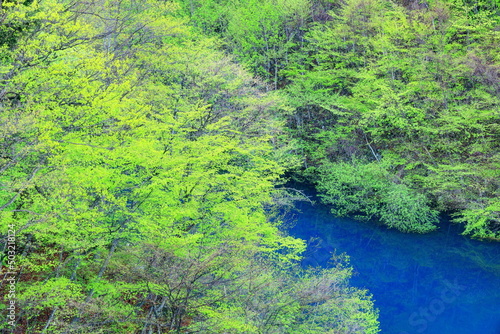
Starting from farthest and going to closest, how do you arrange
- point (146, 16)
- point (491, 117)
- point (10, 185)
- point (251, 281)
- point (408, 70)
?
point (408, 70) < point (491, 117) < point (146, 16) < point (251, 281) < point (10, 185)

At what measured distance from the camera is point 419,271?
15.9 meters

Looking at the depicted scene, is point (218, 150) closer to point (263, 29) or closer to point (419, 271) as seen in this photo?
point (419, 271)

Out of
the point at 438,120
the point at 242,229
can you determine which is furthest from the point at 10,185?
the point at 438,120

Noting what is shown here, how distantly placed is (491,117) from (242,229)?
14045 mm

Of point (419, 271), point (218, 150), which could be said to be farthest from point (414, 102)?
point (218, 150)

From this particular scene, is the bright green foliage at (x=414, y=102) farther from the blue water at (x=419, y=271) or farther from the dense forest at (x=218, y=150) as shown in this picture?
the blue water at (x=419, y=271)

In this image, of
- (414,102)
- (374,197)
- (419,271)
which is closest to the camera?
(419,271)

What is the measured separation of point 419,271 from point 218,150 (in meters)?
11.1

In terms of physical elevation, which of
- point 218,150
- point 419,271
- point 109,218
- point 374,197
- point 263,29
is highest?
point 263,29

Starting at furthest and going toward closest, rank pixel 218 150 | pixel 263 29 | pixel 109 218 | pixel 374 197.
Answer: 1. pixel 263 29
2. pixel 374 197
3. pixel 218 150
4. pixel 109 218

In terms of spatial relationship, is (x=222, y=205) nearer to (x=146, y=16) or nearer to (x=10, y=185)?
(x=10, y=185)

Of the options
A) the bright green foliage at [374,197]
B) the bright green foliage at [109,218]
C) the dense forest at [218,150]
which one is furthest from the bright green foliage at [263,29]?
the bright green foliage at [109,218]

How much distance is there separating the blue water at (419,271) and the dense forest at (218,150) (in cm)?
84

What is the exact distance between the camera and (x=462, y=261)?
16.4 meters
